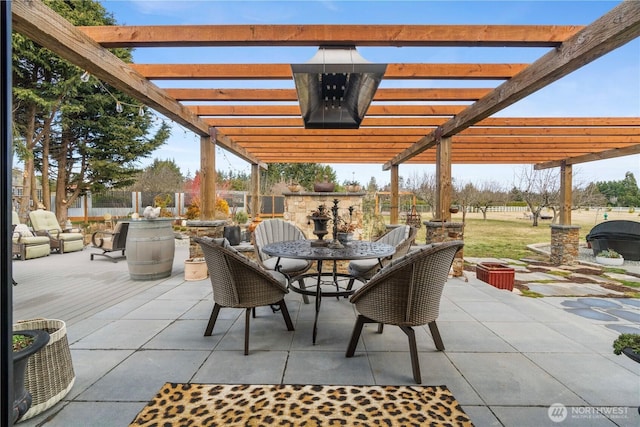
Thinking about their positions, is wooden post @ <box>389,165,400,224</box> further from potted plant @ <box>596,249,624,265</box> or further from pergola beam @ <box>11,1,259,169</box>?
pergola beam @ <box>11,1,259,169</box>

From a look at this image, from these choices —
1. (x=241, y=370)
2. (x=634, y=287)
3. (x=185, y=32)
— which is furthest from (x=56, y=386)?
(x=634, y=287)

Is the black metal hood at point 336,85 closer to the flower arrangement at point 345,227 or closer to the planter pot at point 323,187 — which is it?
the flower arrangement at point 345,227

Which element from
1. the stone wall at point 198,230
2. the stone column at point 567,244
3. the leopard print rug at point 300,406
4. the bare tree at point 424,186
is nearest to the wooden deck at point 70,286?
the stone wall at point 198,230

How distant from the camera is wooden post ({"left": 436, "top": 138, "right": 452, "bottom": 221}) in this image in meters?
4.82

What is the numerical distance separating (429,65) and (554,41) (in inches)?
40.0

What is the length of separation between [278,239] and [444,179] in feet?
9.19

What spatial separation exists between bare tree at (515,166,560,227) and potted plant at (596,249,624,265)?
8.30 m

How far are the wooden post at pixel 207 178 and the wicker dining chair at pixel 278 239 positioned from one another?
1.37 metres

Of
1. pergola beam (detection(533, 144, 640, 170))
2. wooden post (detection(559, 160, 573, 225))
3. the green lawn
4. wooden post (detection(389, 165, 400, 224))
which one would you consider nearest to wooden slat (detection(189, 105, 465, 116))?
wooden post (detection(389, 165, 400, 224))

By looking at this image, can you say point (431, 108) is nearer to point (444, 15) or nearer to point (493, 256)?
point (444, 15)

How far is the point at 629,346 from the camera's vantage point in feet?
4.14

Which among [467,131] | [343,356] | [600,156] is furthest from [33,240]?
[600,156]

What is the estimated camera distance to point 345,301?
3.56 meters

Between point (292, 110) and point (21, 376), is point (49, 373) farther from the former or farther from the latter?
point (292, 110)
